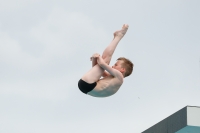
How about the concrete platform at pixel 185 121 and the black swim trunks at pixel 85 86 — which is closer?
the black swim trunks at pixel 85 86

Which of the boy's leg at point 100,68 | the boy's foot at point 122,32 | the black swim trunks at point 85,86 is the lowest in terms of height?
the black swim trunks at point 85,86

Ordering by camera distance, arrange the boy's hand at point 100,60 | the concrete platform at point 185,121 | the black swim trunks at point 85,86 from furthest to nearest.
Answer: the concrete platform at point 185,121 → the black swim trunks at point 85,86 → the boy's hand at point 100,60

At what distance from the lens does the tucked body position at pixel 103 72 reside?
12.8m

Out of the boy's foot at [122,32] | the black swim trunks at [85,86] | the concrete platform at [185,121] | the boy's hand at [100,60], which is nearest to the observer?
the boy's hand at [100,60]

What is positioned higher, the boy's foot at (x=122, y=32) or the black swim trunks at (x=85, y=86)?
the boy's foot at (x=122, y=32)

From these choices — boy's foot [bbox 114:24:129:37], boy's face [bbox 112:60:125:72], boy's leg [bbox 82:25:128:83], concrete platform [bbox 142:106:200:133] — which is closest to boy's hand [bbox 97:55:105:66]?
boy's leg [bbox 82:25:128:83]

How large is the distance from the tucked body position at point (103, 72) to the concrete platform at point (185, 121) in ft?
49.3

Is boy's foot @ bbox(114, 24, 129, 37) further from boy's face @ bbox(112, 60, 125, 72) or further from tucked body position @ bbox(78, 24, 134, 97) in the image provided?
boy's face @ bbox(112, 60, 125, 72)

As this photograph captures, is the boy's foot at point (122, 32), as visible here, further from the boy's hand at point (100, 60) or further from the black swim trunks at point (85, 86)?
the black swim trunks at point (85, 86)

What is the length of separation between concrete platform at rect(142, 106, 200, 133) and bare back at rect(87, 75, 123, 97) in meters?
15.1

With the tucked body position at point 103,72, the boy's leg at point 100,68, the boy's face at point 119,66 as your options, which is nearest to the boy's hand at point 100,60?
the tucked body position at point 103,72

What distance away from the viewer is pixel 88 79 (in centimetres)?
1284

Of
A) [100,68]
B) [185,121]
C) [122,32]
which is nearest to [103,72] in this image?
[100,68]

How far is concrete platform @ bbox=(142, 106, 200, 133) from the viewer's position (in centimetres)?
2777
